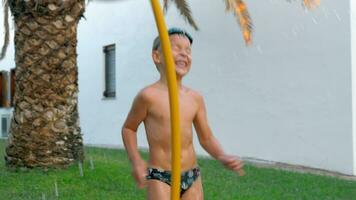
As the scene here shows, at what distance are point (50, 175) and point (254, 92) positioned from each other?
15.2 feet

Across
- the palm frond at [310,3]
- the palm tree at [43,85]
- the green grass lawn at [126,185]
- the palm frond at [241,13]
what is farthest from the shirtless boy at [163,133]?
the palm frond at [310,3]

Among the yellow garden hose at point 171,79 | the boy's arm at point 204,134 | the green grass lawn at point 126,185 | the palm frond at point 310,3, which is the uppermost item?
the palm frond at point 310,3

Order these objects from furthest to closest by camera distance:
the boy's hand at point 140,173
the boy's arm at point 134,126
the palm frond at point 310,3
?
the palm frond at point 310,3
the boy's arm at point 134,126
the boy's hand at point 140,173

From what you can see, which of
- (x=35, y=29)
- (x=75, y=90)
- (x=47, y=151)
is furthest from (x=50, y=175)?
(x=35, y=29)

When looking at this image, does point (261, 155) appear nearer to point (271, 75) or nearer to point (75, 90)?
point (271, 75)

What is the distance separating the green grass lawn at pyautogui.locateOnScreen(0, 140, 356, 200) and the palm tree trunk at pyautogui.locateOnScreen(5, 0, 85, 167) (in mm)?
268

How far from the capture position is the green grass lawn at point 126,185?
271 inches

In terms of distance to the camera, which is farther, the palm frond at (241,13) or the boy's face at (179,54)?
the palm frond at (241,13)

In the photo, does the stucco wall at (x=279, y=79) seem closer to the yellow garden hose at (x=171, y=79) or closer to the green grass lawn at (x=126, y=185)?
the green grass lawn at (x=126, y=185)

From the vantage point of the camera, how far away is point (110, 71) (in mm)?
15891

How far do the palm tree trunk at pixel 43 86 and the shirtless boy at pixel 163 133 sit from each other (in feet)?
16.3

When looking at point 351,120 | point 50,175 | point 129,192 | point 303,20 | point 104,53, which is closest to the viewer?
point 129,192

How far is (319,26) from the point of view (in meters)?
9.86

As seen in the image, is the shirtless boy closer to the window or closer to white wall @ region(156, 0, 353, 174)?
white wall @ region(156, 0, 353, 174)
